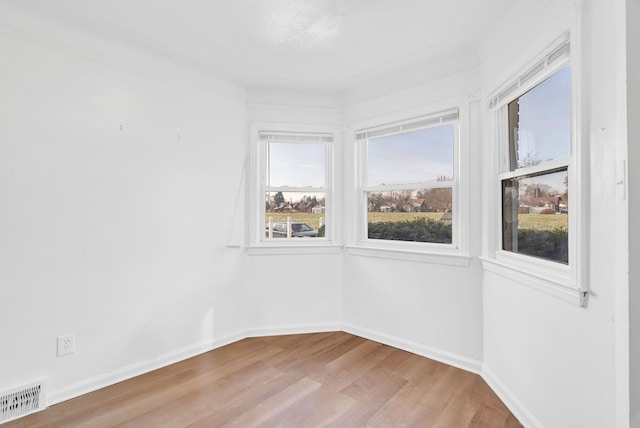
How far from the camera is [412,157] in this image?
3043 mm

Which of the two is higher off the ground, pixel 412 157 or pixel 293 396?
pixel 412 157

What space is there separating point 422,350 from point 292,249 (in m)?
1.48

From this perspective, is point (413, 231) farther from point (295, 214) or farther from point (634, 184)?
point (634, 184)

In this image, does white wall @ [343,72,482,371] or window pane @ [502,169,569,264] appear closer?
window pane @ [502,169,569,264]

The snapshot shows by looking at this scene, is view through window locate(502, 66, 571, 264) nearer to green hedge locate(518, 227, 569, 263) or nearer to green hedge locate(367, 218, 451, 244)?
green hedge locate(518, 227, 569, 263)

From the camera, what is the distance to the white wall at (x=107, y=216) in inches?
79.4

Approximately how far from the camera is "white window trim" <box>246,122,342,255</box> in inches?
129

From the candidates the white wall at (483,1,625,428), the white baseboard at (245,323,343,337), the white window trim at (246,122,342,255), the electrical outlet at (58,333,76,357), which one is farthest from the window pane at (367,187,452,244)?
the electrical outlet at (58,333,76,357)

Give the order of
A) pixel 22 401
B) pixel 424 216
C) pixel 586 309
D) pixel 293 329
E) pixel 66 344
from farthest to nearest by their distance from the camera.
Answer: pixel 293 329 < pixel 424 216 < pixel 66 344 < pixel 22 401 < pixel 586 309

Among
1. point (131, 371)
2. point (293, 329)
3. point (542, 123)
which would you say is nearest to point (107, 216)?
point (131, 371)

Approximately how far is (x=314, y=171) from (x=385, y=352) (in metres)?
1.86

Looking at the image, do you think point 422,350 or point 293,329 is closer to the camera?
point 422,350

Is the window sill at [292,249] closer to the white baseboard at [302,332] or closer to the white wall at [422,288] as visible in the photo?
the white wall at [422,288]

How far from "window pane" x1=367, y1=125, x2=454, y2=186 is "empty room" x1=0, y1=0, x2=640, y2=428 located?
2 cm
